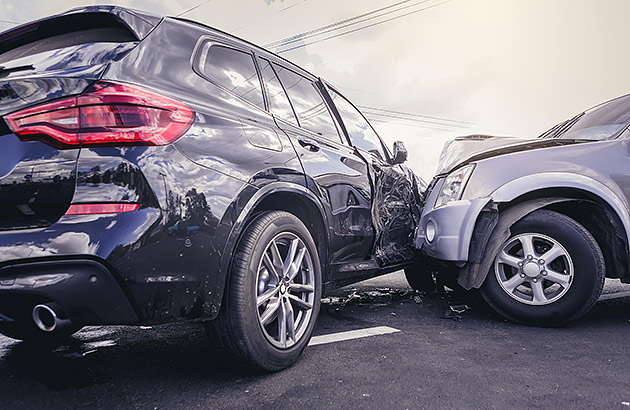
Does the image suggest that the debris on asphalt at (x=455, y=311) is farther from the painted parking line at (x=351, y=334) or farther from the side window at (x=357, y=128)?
the side window at (x=357, y=128)

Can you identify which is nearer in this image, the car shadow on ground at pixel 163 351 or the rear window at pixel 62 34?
the rear window at pixel 62 34

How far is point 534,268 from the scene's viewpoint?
10.7 ft

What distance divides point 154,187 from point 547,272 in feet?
8.90

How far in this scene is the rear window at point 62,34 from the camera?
2131 millimetres

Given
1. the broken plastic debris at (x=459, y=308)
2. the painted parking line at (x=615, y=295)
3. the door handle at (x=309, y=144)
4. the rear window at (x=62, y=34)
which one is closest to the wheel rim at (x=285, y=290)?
the door handle at (x=309, y=144)

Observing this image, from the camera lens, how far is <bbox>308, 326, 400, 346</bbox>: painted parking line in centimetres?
297

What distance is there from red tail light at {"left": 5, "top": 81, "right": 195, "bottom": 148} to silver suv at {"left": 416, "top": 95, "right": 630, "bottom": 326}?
92.7 inches

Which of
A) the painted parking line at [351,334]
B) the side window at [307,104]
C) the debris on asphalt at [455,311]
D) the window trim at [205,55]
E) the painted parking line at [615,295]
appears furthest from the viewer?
the painted parking line at [615,295]

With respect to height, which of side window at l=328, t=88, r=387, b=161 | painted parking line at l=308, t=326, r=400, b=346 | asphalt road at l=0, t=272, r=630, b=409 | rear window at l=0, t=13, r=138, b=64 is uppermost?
rear window at l=0, t=13, r=138, b=64

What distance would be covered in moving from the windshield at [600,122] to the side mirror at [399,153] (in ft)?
4.50

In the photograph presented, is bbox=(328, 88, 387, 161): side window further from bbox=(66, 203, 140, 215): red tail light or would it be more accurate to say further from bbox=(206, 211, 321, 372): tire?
bbox=(66, 203, 140, 215): red tail light

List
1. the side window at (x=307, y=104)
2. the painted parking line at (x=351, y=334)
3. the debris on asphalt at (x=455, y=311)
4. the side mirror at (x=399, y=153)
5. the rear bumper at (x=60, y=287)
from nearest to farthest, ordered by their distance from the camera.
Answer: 1. the rear bumper at (x=60, y=287)
2. the painted parking line at (x=351, y=334)
3. the side window at (x=307, y=104)
4. the debris on asphalt at (x=455, y=311)
5. the side mirror at (x=399, y=153)

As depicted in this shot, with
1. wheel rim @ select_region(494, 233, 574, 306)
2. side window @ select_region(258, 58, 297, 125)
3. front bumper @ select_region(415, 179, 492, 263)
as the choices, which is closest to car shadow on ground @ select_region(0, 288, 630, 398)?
wheel rim @ select_region(494, 233, 574, 306)

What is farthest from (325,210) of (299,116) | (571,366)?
(571,366)
